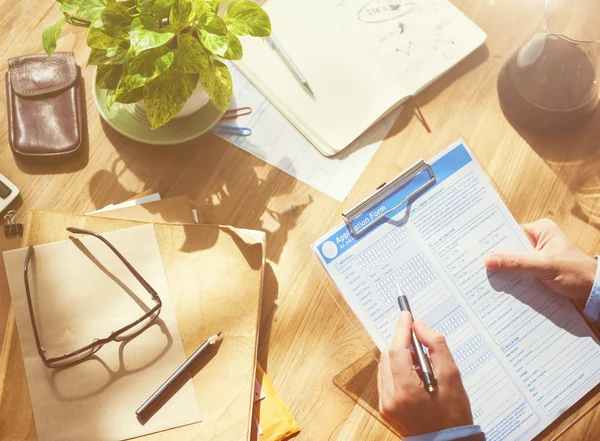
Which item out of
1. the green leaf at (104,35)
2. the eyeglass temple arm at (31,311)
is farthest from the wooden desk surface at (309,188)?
the green leaf at (104,35)

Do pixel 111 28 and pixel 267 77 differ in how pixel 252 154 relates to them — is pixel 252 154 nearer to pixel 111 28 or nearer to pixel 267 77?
pixel 267 77

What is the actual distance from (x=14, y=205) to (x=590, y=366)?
0.91 meters

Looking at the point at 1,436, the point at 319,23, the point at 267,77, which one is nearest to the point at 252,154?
the point at 267,77

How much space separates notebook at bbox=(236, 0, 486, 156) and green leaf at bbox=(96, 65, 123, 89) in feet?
0.86

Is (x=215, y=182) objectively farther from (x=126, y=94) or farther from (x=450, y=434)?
(x=450, y=434)

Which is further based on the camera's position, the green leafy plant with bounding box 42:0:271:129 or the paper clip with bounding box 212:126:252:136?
the paper clip with bounding box 212:126:252:136

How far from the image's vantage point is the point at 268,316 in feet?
2.85

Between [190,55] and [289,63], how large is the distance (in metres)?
0.28

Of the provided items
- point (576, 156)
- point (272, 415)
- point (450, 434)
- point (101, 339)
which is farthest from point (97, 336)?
point (576, 156)

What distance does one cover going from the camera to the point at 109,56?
2.31 ft

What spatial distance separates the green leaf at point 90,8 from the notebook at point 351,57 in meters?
0.31

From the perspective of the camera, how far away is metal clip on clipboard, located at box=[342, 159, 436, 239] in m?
0.85

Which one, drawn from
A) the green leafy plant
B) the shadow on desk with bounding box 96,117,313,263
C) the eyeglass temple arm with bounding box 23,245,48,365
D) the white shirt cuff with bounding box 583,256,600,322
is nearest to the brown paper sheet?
the eyeglass temple arm with bounding box 23,245,48,365

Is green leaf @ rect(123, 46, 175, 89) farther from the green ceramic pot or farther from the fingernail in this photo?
the fingernail
